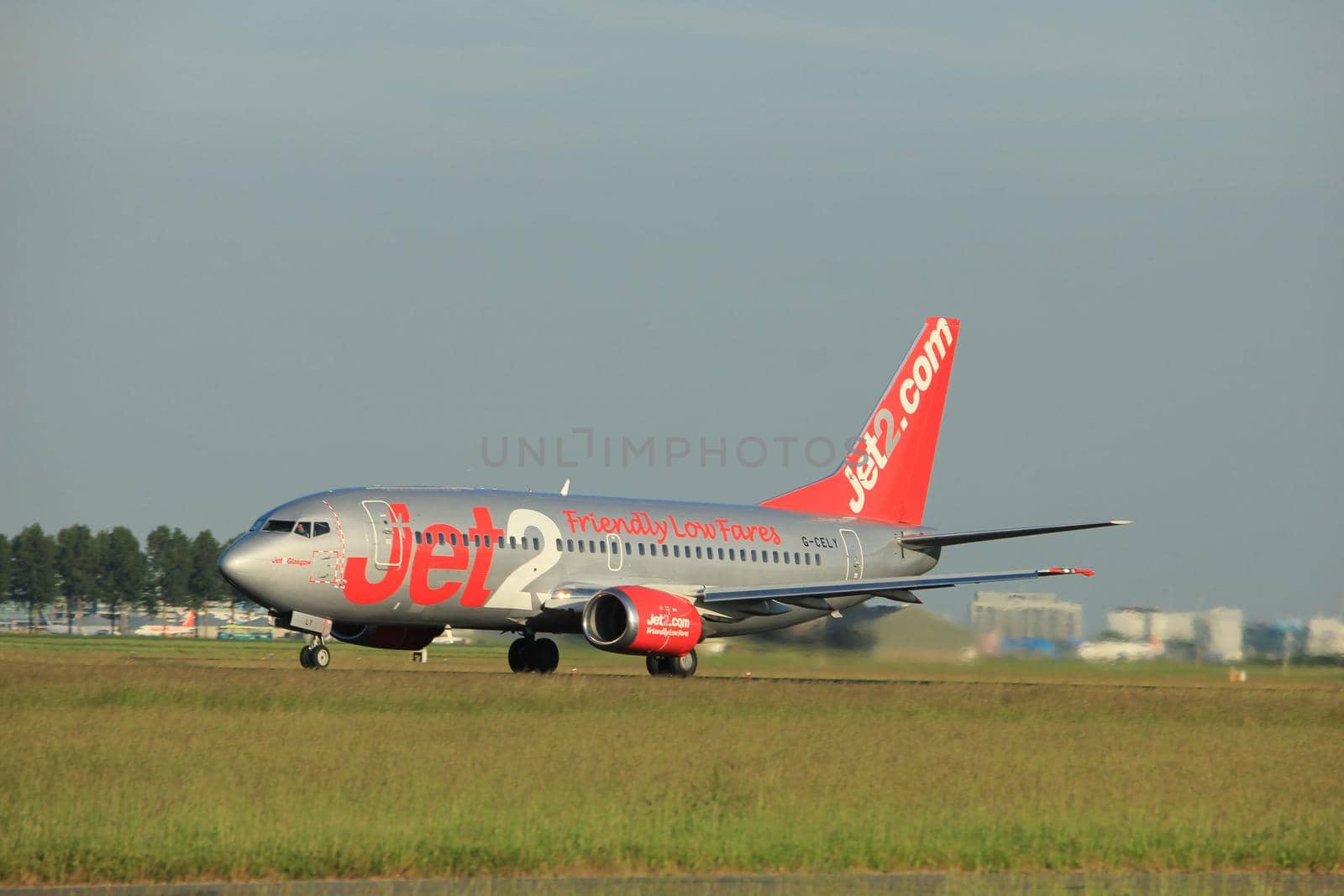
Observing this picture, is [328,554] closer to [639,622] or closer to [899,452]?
[639,622]

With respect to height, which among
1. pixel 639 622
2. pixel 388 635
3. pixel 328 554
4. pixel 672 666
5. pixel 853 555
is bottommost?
pixel 672 666

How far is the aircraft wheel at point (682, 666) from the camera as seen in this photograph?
3819 cm

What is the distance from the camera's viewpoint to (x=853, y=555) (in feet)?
146

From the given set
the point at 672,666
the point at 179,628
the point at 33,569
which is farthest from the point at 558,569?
the point at 33,569

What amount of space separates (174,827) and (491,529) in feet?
72.0

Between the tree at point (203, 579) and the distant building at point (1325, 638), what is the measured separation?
95.1 m

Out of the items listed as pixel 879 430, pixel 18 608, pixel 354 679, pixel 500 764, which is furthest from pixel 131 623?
pixel 500 764

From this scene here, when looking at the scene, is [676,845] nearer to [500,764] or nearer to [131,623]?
[500,764]

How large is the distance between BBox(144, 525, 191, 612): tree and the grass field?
99825 millimetres

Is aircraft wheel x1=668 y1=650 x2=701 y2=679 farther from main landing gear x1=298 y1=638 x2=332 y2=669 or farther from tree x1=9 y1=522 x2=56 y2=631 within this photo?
tree x1=9 y1=522 x2=56 y2=631

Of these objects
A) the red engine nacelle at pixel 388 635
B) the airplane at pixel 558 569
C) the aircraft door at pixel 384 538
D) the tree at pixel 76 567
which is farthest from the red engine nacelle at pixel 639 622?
the tree at pixel 76 567

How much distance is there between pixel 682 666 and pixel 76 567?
339 ft

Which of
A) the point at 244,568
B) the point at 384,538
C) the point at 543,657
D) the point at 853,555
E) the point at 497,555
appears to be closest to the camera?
the point at 244,568

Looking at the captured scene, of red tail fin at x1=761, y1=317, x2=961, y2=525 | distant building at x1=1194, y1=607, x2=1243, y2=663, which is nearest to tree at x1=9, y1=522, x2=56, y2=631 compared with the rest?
red tail fin at x1=761, y1=317, x2=961, y2=525
